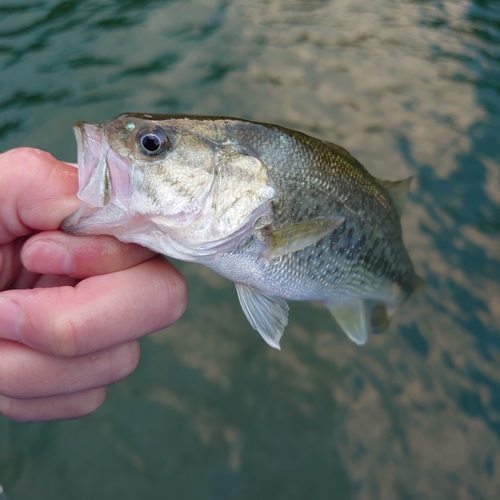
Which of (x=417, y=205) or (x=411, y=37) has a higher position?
(x=411, y=37)

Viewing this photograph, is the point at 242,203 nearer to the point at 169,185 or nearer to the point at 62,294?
the point at 169,185

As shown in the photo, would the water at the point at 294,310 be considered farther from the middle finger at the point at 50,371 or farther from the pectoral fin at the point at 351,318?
the middle finger at the point at 50,371

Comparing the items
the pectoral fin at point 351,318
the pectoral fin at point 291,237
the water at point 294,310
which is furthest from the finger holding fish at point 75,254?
the water at point 294,310

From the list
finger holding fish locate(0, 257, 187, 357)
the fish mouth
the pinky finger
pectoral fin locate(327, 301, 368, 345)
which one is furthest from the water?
the fish mouth

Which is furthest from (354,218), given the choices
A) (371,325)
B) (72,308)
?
(72,308)

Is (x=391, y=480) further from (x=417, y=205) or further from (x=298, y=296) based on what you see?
(x=417, y=205)
